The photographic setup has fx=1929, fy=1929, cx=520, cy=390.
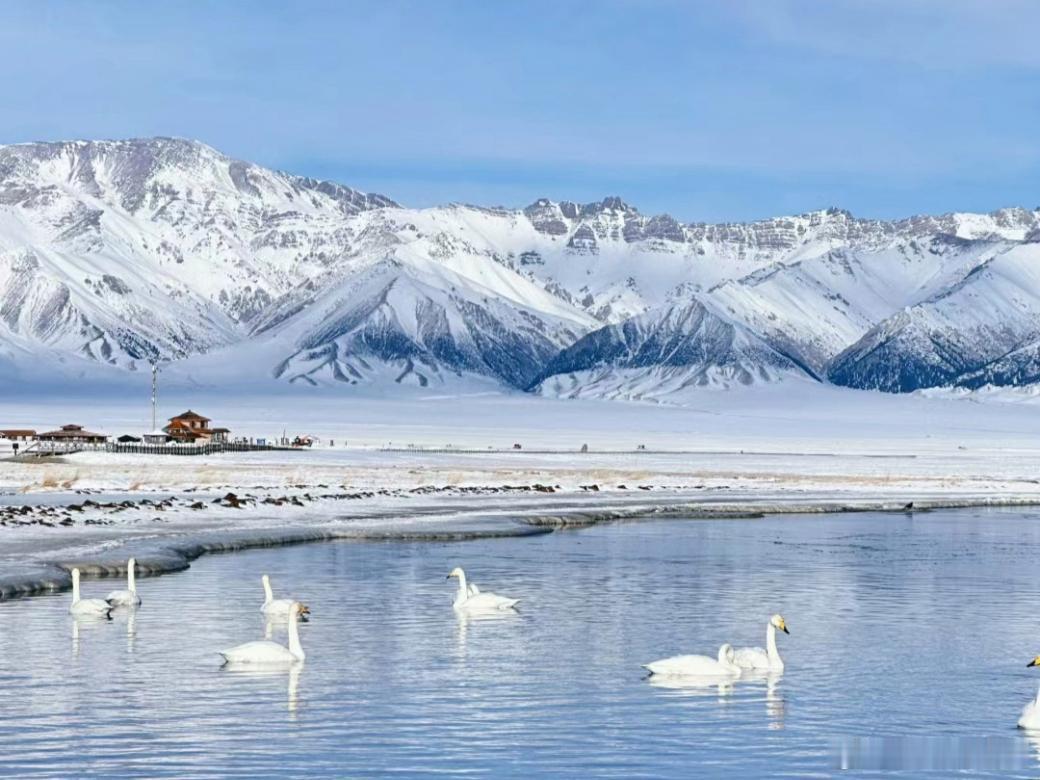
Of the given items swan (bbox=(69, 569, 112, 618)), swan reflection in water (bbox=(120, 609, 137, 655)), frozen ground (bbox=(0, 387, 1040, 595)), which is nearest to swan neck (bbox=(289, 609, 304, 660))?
swan reflection in water (bbox=(120, 609, 137, 655))

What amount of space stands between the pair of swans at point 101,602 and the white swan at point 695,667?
37.7ft

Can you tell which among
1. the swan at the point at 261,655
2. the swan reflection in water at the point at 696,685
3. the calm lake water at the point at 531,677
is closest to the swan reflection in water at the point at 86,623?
the calm lake water at the point at 531,677

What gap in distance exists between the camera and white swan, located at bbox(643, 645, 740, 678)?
1173 inches

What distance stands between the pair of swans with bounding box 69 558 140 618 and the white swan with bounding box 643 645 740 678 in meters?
11.5

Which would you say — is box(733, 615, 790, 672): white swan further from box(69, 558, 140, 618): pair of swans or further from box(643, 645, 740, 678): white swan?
box(69, 558, 140, 618): pair of swans

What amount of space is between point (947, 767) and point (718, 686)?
6.41 m

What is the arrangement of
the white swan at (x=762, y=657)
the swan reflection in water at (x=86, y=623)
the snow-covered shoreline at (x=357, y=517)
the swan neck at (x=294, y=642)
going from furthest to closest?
the snow-covered shoreline at (x=357, y=517) → the swan reflection in water at (x=86, y=623) → the swan neck at (x=294, y=642) → the white swan at (x=762, y=657)

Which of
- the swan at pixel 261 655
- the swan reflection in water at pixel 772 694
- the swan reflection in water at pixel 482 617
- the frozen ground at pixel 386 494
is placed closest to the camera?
the swan reflection in water at pixel 772 694

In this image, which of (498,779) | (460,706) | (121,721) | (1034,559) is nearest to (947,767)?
(498,779)

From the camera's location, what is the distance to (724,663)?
30.0 m

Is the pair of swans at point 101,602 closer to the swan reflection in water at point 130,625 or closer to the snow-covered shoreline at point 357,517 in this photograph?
the swan reflection in water at point 130,625

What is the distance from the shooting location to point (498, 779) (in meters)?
22.6

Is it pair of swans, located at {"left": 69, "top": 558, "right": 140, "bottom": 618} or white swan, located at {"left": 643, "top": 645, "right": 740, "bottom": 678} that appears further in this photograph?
pair of swans, located at {"left": 69, "top": 558, "right": 140, "bottom": 618}

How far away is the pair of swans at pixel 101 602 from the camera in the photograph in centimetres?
3591
